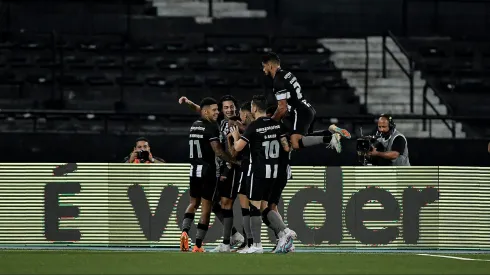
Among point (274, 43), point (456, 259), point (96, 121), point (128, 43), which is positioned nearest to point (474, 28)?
point (274, 43)

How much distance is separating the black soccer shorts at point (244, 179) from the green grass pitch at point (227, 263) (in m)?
0.96

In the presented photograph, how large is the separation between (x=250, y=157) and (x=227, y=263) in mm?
2439

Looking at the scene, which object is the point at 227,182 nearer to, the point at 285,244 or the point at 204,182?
the point at 204,182

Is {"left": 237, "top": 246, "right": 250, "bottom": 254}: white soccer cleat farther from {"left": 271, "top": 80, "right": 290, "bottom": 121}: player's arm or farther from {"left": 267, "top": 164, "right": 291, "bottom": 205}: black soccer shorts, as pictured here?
{"left": 271, "top": 80, "right": 290, "bottom": 121}: player's arm

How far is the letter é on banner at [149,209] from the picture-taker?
1628 centimetres

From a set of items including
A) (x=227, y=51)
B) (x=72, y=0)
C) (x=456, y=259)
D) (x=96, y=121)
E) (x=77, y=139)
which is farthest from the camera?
(x=72, y=0)

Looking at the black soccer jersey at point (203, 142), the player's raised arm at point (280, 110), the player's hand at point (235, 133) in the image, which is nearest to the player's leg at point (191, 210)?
the black soccer jersey at point (203, 142)

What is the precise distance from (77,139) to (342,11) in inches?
360

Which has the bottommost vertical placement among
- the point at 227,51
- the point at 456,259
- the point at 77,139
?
the point at 456,259

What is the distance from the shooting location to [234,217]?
16.2m

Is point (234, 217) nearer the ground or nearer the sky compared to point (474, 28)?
nearer the ground

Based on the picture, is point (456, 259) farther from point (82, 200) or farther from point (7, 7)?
point (7, 7)

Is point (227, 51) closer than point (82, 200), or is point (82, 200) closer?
point (82, 200)

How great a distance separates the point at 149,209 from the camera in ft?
53.7
